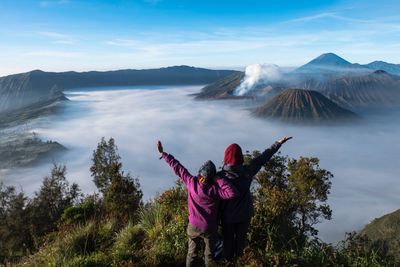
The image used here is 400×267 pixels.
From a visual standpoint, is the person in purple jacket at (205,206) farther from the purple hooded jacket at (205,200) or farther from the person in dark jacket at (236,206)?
the person in dark jacket at (236,206)

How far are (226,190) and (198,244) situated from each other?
4.04 ft

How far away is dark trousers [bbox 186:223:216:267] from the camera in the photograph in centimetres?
638

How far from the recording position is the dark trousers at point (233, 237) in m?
6.55

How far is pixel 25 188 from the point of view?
13062cm

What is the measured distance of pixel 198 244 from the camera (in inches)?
260

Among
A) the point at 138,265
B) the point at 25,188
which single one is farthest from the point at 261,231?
the point at 25,188

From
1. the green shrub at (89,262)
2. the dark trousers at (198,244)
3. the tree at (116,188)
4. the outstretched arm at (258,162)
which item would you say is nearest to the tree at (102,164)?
the tree at (116,188)

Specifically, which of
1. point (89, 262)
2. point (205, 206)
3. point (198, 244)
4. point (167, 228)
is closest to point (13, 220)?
point (167, 228)

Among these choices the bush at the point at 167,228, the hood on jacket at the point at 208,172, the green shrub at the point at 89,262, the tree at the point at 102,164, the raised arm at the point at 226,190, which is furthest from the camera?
the tree at the point at 102,164

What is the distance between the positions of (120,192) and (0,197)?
18.3 metres

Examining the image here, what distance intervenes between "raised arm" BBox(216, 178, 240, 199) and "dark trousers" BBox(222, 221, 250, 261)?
2.27 ft

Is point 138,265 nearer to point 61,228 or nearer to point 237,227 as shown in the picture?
point 237,227

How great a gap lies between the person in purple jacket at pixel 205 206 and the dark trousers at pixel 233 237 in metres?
0.26

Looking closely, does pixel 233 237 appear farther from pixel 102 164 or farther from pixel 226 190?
pixel 102 164
